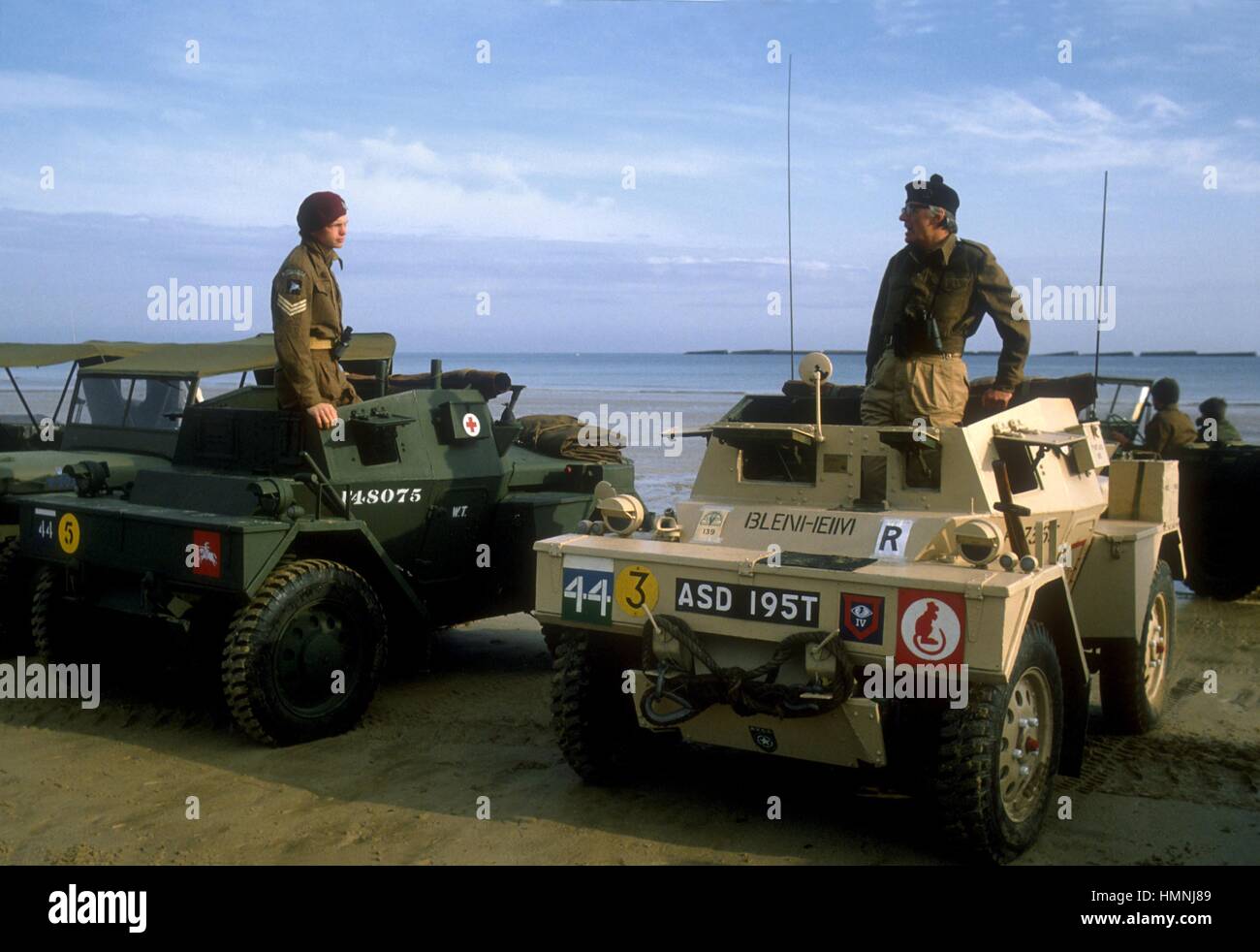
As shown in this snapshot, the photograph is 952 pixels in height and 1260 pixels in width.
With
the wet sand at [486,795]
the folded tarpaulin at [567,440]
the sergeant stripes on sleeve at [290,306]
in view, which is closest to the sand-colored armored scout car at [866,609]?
the wet sand at [486,795]

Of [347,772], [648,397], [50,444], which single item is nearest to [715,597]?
[347,772]

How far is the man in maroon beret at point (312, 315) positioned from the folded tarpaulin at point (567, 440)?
62.1 inches

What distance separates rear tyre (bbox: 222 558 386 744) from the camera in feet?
19.2

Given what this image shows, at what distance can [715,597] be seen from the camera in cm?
478

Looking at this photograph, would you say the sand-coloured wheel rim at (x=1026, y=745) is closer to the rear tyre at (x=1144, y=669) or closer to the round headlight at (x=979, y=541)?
the round headlight at (x=979, y=541)

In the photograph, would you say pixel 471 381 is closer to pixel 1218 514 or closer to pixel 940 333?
pixel 940 333

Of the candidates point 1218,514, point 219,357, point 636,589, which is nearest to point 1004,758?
point 636,589

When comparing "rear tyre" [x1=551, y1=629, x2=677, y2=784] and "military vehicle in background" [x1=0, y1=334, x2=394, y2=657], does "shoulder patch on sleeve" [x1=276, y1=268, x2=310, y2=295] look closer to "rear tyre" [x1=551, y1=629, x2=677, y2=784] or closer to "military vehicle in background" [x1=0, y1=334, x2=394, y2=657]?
"military vehicle in background" [x1=0, y1=334, x2=394, y2=657]

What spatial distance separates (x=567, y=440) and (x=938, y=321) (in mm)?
3136

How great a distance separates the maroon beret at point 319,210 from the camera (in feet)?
22.2

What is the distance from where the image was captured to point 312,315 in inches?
266

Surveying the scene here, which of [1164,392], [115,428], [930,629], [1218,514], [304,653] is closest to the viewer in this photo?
[930,629]
